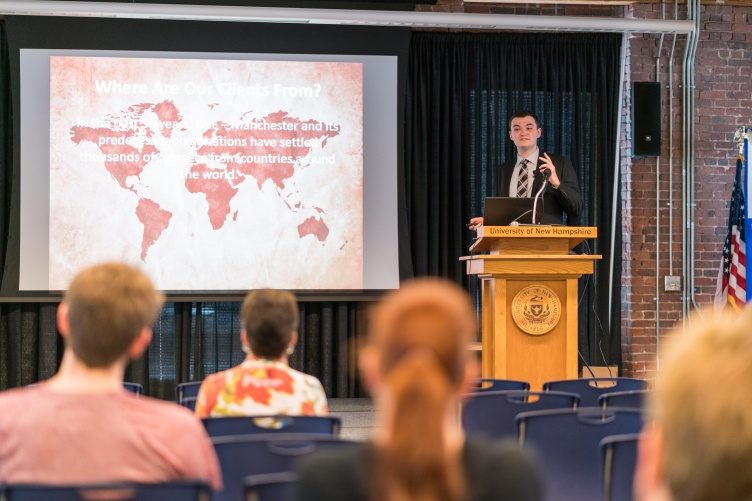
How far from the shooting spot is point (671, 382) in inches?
39.7

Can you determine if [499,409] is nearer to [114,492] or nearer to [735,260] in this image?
[114,492]

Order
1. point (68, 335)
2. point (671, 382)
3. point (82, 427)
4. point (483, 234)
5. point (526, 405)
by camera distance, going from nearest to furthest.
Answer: point (671, 382), point (82, 427), point (68, 335), point (526, 405), point (483, 234)

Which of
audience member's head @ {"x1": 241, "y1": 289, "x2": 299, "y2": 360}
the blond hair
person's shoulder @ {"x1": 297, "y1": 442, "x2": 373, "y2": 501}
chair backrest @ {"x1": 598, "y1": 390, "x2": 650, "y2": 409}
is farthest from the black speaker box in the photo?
the blond hair

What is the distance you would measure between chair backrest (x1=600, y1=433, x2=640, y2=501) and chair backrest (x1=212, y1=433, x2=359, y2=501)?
0.74 m

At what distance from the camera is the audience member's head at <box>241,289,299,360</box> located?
2.69 meters

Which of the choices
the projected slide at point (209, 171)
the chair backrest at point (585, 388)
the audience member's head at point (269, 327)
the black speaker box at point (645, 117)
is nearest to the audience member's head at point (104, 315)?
the audience member's head at point (269, 327)

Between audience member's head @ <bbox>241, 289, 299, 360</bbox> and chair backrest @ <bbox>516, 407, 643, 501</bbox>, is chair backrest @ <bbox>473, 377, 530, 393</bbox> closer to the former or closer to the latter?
chair backrest @ <bbox>516, 407, 643, 501</bbox>

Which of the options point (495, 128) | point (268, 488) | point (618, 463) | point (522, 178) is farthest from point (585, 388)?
point (495, 128)

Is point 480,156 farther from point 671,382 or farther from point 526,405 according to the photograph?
point 671,382

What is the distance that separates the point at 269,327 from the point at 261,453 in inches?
26.2

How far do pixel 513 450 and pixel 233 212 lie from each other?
19.1 ft

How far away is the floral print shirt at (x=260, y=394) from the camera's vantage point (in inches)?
101

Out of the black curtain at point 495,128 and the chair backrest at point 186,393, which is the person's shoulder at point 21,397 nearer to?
the chair backrest at point 186,393

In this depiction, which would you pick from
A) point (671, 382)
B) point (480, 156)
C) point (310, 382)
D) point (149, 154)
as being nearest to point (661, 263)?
point (480, 156)
